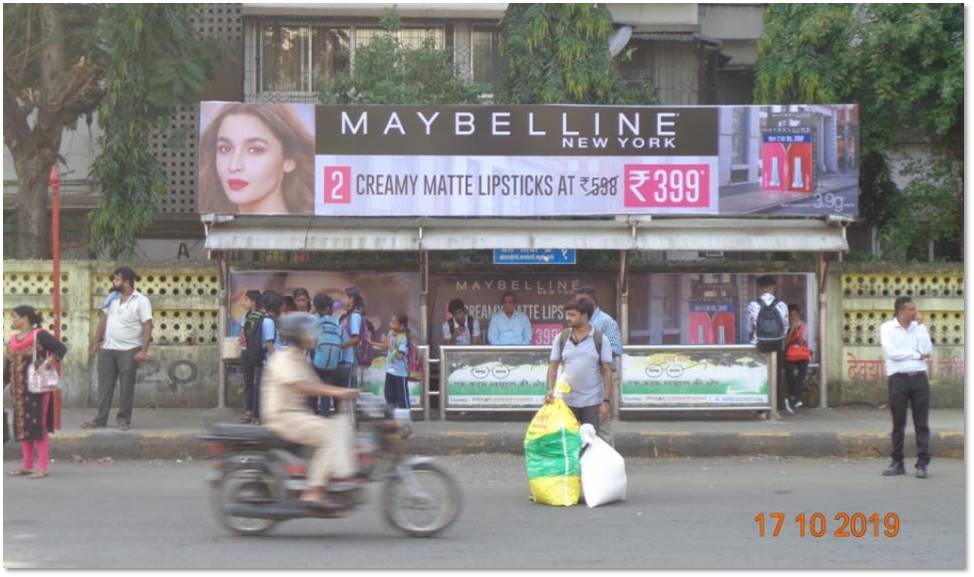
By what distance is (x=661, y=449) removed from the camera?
41.7ft

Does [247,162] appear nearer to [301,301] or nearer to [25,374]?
[301,301]

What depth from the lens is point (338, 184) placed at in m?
14.1

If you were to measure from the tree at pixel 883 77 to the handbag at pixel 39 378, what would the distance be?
9.46 meters

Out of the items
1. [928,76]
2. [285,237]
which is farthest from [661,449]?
[928,76]

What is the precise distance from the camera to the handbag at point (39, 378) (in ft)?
35.1

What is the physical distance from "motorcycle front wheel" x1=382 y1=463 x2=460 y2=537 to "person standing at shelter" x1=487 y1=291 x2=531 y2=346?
6.60m

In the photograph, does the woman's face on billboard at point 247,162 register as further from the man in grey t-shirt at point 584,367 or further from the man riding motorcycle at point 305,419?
the man riding motorcycle at point 305,419

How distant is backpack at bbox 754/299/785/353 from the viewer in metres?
13.9

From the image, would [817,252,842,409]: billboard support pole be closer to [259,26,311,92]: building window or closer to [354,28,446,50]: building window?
[354,28,446,50]: building window

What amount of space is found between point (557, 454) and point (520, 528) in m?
0.98

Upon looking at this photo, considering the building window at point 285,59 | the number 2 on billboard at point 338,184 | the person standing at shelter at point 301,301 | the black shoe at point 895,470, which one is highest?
the building window at point 285,59

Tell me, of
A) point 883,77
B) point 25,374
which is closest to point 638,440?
point 883,77
